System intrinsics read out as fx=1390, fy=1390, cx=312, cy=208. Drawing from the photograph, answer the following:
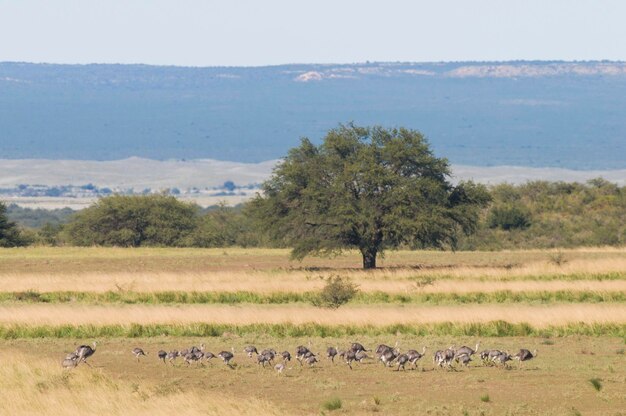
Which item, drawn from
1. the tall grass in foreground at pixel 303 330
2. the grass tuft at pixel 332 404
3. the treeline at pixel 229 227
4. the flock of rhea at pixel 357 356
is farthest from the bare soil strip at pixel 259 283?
the treeline at pixel 229 227

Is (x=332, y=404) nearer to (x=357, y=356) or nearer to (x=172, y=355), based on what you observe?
(x=357, y=356)

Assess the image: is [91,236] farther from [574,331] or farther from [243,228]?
[574,331]

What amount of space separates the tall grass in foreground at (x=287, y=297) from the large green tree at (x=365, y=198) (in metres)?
9.21

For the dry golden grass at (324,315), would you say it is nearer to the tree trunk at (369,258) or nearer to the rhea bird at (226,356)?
the rhea bird at (226,356)

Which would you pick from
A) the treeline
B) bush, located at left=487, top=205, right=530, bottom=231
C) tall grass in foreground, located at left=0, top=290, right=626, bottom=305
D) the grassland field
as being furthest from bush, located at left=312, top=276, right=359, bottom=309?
bush, located at left=487, top=205, right=530, bottom=231

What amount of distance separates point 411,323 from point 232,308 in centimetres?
610

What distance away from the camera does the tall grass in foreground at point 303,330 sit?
3083 centimetres

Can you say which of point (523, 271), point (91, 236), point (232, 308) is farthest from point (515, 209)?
point (232, 308)

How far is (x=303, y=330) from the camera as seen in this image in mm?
31219

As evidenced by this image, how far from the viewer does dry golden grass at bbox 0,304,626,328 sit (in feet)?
105

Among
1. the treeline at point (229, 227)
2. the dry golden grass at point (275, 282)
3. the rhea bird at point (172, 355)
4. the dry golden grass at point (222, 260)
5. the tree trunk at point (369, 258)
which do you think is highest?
the rhea bird at point (172, 355)

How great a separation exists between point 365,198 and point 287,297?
11.5 m

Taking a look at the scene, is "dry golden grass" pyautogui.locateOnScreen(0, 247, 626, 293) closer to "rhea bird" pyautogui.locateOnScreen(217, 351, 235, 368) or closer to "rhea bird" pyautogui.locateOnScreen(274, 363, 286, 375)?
"rhea bird" pyautogui.locateOnScreen(217, 351, 235, 368)

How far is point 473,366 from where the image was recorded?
25.8 metres
